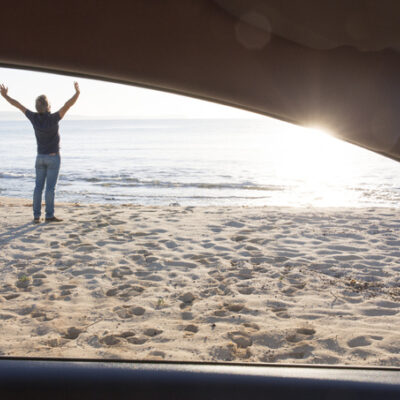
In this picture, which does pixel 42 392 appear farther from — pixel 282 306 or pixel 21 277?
pixel 21 277

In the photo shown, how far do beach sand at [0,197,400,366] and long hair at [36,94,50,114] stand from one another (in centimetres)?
184

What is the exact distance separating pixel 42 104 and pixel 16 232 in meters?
1.97

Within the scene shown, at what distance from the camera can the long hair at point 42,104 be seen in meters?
6.46

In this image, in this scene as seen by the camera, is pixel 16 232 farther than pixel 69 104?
Yes

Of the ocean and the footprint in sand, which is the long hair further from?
the ocean

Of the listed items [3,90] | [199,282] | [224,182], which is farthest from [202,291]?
[224,182]

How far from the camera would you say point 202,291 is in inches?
171

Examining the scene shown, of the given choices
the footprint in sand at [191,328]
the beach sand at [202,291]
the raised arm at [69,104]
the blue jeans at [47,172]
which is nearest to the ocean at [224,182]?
Answer: the beach sand at [202,291]

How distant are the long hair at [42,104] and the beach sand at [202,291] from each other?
184 centimetres

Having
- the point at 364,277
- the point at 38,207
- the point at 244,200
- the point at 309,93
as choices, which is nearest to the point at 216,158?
the point at 244,200

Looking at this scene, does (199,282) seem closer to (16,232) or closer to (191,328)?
(191,328)

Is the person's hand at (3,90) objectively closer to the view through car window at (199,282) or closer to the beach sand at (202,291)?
the view through car window at (199,282)

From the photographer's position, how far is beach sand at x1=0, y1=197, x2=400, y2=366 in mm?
3229

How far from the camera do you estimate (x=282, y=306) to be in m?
4.01
